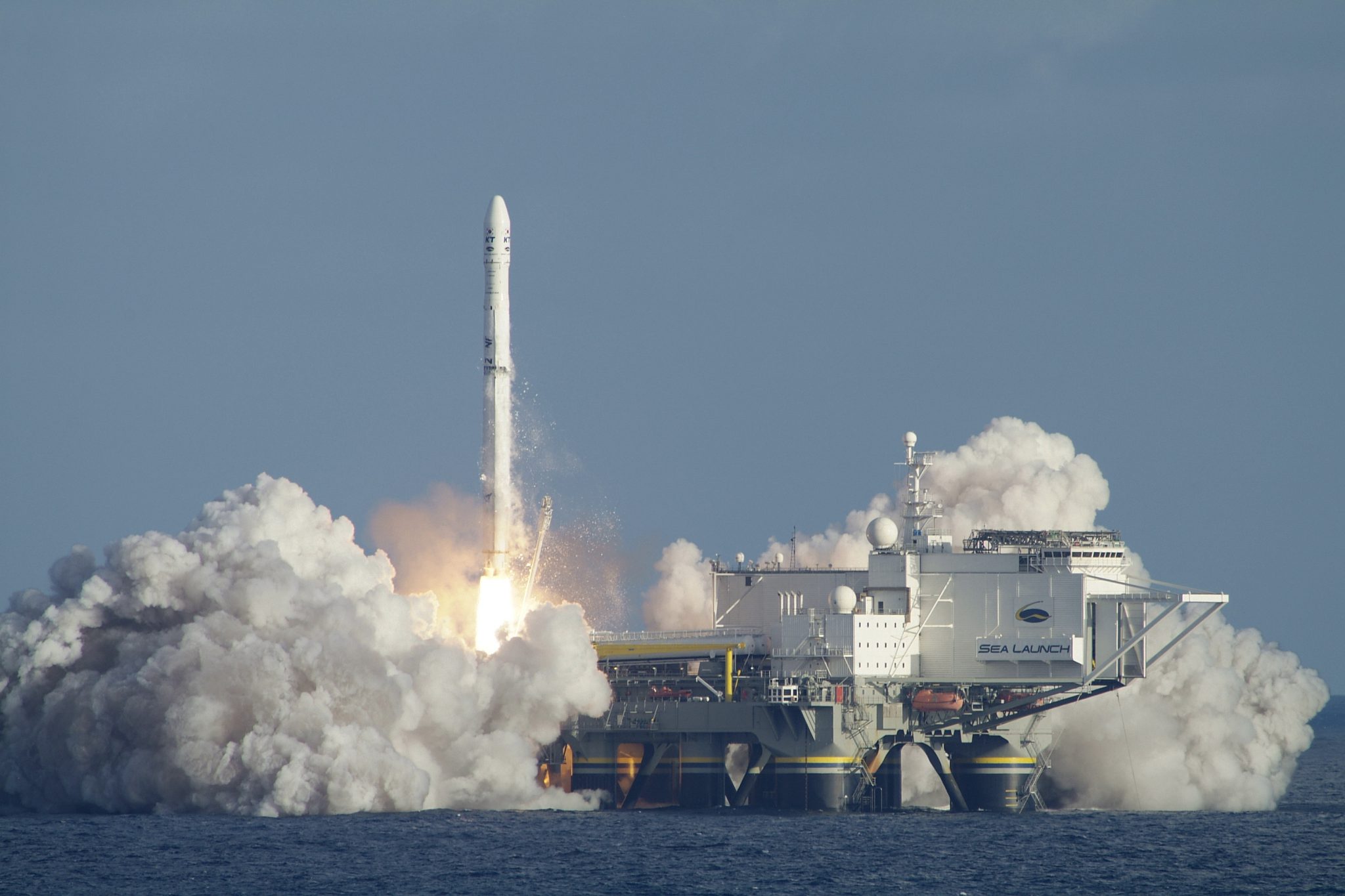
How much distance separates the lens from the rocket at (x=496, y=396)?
99125mm

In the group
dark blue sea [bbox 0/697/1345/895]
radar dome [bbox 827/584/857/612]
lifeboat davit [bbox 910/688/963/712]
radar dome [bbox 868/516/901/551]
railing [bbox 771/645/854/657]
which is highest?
radar dome [bbox 868/516/901/551]

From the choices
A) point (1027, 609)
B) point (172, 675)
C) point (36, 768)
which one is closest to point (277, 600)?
point (172, 675)

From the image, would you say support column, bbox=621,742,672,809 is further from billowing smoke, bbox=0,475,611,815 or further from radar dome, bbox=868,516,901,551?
radar dome, bbox=868,516,901,551

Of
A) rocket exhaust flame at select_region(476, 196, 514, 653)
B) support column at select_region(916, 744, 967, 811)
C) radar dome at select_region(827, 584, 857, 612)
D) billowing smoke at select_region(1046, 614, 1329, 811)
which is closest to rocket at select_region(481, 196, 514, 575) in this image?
rocket exhaust flame at select_region(476, 196, 514, 653)

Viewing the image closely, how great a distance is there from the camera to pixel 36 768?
91.8 m

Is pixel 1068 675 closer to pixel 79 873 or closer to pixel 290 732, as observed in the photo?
pixel 290 732

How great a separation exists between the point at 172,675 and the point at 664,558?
112 ft

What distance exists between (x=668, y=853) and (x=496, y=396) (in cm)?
2359

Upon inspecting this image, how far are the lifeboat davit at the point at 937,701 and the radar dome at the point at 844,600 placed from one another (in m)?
4.19

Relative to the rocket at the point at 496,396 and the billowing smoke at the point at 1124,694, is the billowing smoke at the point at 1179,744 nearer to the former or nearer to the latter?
the billowing smoke at the point at 1124,694

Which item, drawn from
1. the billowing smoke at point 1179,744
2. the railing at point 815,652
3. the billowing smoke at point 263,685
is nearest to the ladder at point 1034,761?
the billowing smoke at point 1179,744

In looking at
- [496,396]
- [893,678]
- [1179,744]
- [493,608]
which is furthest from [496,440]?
[1179,744]

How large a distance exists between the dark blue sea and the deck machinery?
6.33 ft

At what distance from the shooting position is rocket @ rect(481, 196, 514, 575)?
325ft
